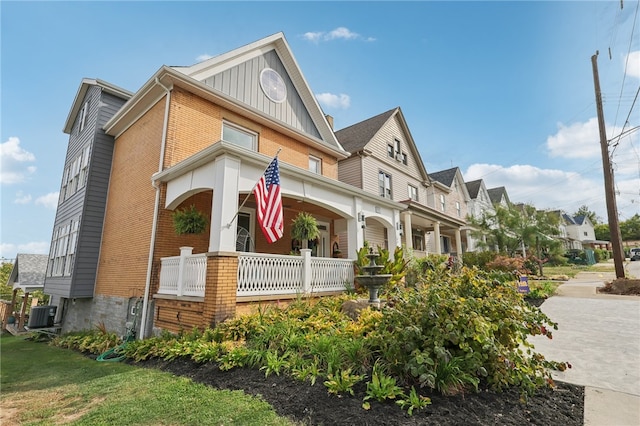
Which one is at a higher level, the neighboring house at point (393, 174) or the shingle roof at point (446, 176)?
the shingle roof at point (446, 176)

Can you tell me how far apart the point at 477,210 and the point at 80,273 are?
111 ft

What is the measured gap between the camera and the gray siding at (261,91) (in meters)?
11.0

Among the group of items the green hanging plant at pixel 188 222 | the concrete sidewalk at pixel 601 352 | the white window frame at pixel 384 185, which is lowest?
the concrete sidewalk at pixel 601 352

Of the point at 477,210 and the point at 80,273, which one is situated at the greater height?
the point at 477,210

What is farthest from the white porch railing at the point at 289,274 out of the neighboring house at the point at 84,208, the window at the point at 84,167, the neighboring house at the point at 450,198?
the neighboring house at the point at 450,198

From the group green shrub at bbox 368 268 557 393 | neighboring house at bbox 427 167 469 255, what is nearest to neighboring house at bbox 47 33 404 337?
green shrub at bbox 368 268 557 393

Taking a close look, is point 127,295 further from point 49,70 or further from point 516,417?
point 516,417

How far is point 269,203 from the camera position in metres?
6.76

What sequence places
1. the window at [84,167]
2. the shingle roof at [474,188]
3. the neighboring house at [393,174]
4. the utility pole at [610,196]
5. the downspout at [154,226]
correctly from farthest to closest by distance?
the shingle roof at [474,188] < the neighboring house at [393,174] < the utility pole at [610,196] < the window at [84,167] < the downspout at [154,226]

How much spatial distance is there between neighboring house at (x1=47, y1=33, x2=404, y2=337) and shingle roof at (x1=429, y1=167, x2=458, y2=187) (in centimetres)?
1747

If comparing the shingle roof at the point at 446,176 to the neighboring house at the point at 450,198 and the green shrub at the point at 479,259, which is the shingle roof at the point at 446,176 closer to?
the neighboring house at the point at 450,198

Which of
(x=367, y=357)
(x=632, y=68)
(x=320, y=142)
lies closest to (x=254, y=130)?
(x=320, y=142)

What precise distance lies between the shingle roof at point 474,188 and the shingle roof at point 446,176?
585 cm

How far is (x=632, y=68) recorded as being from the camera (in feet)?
36.0
